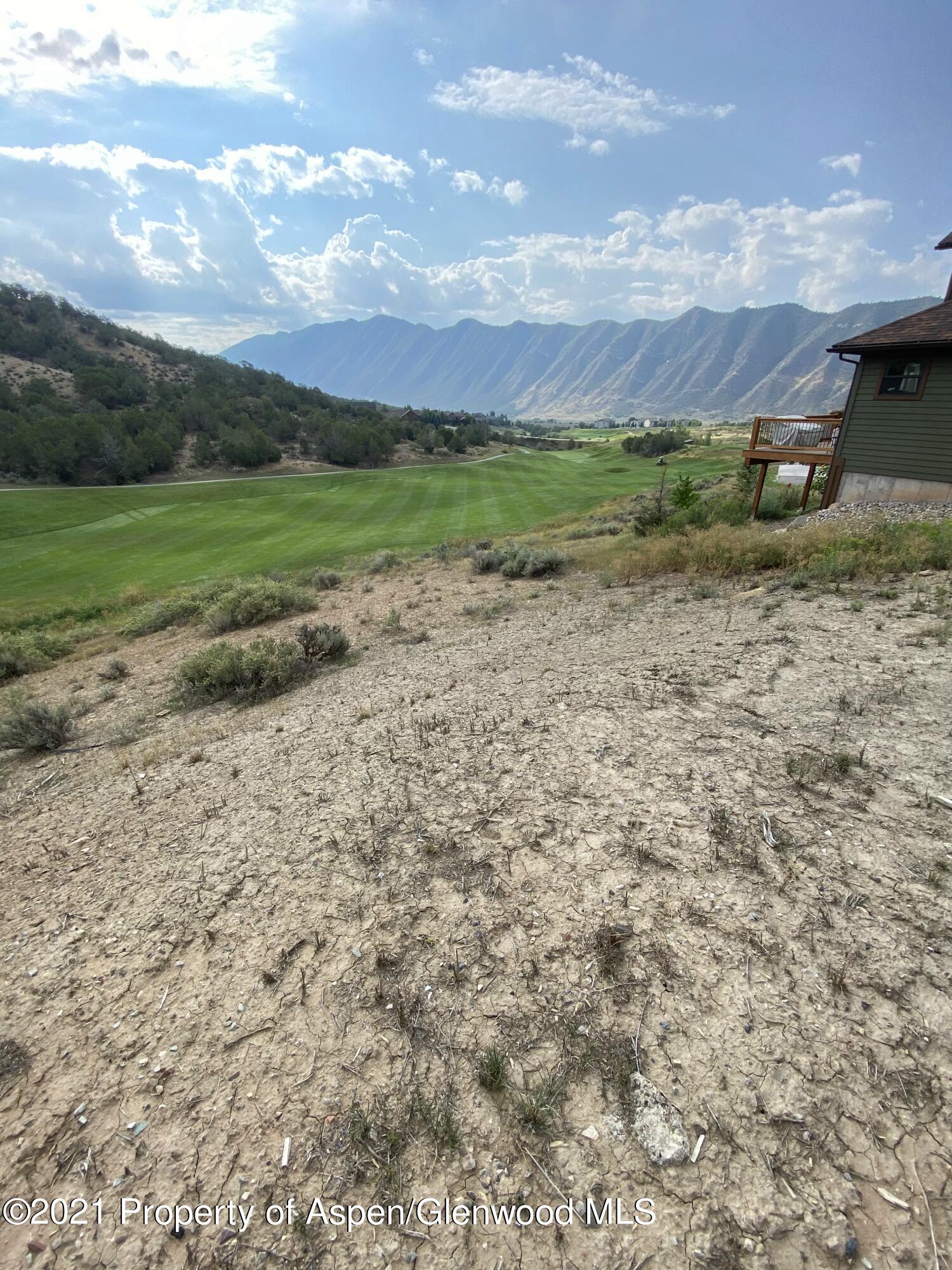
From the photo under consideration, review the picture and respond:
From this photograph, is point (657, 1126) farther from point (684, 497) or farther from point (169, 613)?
point (684, 497)

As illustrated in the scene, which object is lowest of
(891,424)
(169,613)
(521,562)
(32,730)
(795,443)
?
(169,613)

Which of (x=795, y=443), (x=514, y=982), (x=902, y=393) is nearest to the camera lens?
(x=514, y=982)

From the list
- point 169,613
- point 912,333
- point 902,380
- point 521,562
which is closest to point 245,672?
point 521,562

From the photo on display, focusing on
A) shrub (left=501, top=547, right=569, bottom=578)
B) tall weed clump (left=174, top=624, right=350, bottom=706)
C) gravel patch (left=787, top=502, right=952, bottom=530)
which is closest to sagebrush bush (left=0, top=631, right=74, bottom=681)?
tall weed clump (left=174, top=624, right=350, bottom=706)

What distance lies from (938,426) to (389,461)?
74372mm

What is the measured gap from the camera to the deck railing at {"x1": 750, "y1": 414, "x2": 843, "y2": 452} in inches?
722

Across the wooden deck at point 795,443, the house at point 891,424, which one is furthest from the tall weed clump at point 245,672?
the house at point 891,424

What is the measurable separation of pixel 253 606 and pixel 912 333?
2078 centimetres

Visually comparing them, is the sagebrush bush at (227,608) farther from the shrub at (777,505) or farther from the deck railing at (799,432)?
the deck railing at (799,432)

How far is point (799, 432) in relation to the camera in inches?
736

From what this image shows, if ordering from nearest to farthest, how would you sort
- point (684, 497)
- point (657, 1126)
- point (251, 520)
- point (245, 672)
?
point (657, 1126), point (245, 672), point (684, 497), point (251, 520)

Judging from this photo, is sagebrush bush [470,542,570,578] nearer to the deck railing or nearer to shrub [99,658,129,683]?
the deck railing

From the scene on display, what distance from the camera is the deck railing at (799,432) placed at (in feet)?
60.1

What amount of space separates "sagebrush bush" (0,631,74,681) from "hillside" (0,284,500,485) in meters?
51.0
